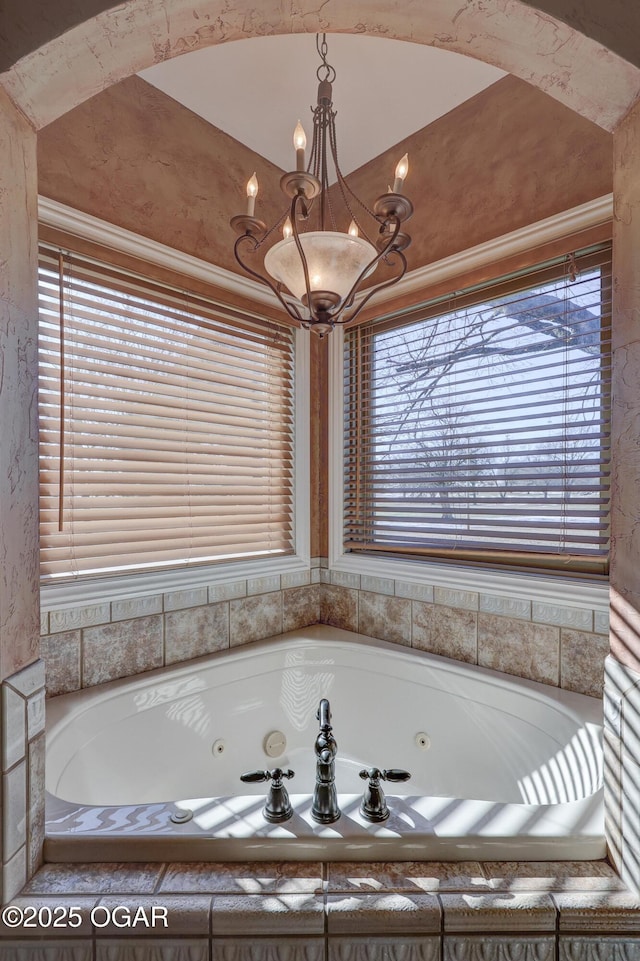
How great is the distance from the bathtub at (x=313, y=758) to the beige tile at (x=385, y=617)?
2.8 inches

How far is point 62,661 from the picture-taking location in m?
1.46

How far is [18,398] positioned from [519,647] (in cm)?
166

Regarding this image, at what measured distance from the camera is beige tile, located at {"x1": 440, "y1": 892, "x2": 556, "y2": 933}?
28.9 inches

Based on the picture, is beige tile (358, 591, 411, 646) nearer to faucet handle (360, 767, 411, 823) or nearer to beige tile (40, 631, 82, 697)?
faucet handle (360, 767, 411, 823)

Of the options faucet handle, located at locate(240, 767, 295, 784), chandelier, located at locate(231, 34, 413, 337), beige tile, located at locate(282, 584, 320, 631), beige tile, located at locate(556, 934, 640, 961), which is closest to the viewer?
beige tile, located at locate(556, 934, 640, 961)

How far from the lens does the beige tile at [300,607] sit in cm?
213

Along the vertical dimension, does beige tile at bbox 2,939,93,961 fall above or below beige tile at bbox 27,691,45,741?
below

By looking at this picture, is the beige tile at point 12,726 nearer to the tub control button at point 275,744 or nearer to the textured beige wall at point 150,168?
the tub control button at point 275,744

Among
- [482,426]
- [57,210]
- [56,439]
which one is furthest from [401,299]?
[56,439]

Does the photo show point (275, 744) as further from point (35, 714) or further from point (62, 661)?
point (35, 714)

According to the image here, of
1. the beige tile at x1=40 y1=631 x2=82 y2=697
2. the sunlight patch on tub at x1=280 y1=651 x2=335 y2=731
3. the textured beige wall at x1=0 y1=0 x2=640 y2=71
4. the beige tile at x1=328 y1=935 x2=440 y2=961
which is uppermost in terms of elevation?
the textured beige wall at x1=0 y1=0 x2=640 y2=71

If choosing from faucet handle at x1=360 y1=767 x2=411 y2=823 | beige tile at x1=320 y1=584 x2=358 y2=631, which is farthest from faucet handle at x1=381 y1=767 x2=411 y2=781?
beige tile at x1=320 y1=584 x2=358 y2=631

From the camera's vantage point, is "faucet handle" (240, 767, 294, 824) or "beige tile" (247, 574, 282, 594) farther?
"beige tile" (247, 574, 282, 594)

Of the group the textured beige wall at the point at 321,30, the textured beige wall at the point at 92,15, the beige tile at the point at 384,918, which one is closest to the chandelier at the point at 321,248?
the textured beige wall at the point at 321,30
